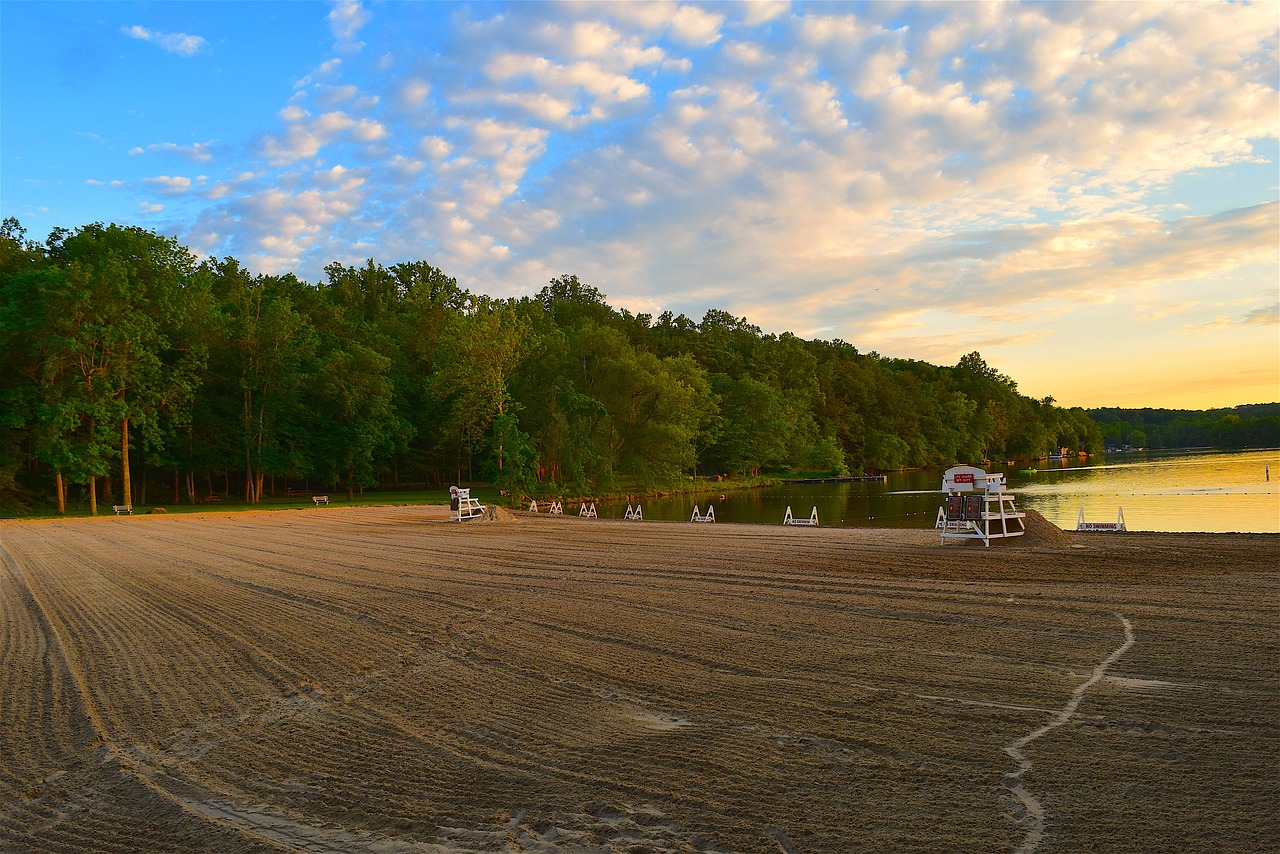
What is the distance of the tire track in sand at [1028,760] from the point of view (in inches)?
177

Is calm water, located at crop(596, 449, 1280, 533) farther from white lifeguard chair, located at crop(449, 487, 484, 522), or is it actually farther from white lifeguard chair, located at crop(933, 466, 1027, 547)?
white lifeguard chair, located at crop(933, 466, 1027, 547)

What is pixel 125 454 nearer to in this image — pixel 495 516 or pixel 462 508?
pixel 462 508

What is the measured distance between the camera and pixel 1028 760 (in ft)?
18.4

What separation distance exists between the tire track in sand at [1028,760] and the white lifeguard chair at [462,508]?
27566mm

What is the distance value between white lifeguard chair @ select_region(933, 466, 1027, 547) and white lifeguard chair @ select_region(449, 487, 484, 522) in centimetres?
1950

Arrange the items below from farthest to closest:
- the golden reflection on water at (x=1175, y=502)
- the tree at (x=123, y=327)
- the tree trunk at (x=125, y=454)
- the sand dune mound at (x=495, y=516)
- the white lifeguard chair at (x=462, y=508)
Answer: the tree trunk at (x=125, y=454) → the tree at (x=123, y=327) → the sand dune mound at (x=495, y=516) → the white lifeguard chair at (x=462, y=508) → the golden reflection on water at (x=1175, y=502)

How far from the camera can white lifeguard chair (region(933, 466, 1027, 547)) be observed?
1923 centimetres

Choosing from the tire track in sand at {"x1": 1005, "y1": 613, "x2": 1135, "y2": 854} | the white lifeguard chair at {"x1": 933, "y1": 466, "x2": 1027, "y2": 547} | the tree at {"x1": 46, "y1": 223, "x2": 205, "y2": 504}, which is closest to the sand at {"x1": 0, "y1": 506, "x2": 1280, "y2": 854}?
the tire track in sand at {"x1": 1005, "y1": 613, "x2": 1135, "y2": 854}

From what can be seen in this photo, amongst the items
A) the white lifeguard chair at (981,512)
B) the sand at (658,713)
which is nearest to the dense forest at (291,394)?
the white lifeguard chair at (981,512)

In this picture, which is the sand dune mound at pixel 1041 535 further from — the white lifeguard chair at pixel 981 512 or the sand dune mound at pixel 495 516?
the sand dune mound at pixel 495 516

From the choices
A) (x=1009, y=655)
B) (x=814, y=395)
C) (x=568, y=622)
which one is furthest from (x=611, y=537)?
(x=814, y=395)

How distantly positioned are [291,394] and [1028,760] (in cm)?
5911

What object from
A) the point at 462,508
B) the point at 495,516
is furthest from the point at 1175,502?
the point at 462,508

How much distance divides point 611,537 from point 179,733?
18.1m
